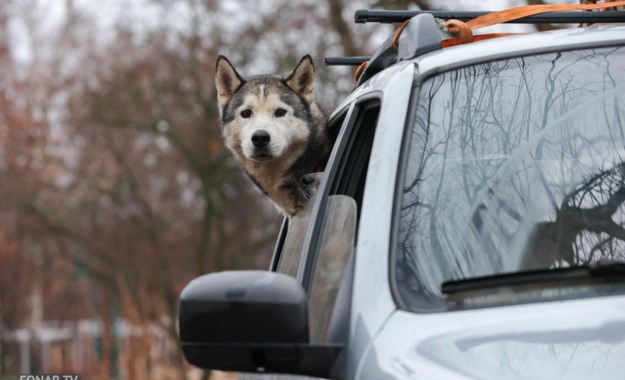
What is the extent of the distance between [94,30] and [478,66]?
39.8 metres

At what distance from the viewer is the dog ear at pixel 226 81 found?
26.2 ft

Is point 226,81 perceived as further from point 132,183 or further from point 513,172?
point 132,183

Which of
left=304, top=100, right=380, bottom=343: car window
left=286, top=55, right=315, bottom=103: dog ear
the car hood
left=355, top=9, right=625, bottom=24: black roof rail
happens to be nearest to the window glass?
left=304, top=100, right=380, bottom=343: car window

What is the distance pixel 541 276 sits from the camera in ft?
9.47

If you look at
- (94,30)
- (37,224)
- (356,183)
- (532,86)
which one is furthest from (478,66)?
(94,30)

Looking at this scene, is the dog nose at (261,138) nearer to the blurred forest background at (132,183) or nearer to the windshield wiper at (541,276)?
the windshield wiper at (541,276)

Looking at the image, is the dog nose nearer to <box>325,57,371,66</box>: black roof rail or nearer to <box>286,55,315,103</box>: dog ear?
<box>286,55,315,103</box>: dog ear

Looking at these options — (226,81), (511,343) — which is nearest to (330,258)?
(511,343)

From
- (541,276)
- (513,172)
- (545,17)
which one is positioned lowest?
(541,276)

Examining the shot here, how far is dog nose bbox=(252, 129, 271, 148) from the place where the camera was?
24.7 feet

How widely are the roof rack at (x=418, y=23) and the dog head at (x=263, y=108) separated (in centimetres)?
252

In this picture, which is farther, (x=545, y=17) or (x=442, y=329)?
(x=545, y=17)

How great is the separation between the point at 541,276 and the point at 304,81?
5158 mm

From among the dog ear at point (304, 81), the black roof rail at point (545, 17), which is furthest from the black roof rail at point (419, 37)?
the dog ear at point (304, 81)
